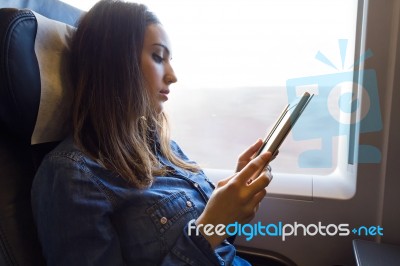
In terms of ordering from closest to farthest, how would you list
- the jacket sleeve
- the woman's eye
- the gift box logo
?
1. the jacket sleeve
2. the woman's eye
3. the gift box logo

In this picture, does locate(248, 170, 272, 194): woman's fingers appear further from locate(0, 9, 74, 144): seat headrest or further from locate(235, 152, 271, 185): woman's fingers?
locate(0, 9, 74, 144): seat headrest

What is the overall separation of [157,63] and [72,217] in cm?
40

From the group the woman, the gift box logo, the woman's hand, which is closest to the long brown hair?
the woman

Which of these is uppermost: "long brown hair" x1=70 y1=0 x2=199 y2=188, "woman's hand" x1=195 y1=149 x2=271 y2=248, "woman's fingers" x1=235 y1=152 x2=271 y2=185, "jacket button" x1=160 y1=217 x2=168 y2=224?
"long brown hair" x1=70 y1=0 x2=199 y2=188

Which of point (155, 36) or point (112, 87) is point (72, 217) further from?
point (155, 36)

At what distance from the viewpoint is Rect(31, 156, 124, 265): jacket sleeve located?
0.47 m

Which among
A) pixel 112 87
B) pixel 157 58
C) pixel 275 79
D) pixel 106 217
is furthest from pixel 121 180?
pixel 275 79

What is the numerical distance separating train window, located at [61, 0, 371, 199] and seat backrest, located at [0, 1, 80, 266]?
51 centimetres

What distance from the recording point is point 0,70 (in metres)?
0.49

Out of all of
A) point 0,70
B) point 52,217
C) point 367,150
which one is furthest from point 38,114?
point 367,150

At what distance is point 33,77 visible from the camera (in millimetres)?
541

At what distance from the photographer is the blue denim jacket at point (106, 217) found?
47cm

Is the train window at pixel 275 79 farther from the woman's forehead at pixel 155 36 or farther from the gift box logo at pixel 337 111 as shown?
the woman's forehead at pixel 155 36

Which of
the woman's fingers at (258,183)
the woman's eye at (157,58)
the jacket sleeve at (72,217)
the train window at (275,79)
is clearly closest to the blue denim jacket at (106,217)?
the jacket sleeve at (72,217)
